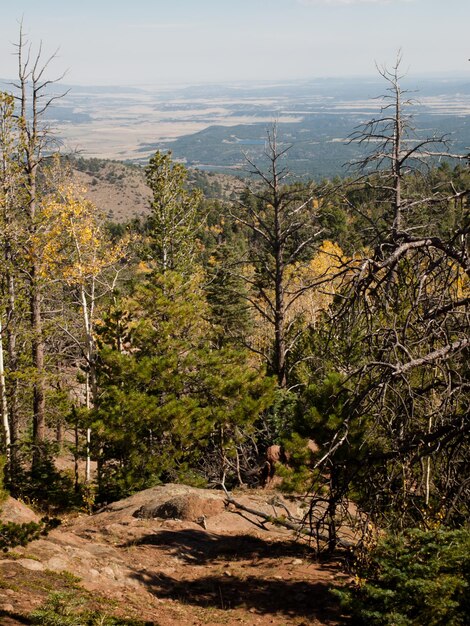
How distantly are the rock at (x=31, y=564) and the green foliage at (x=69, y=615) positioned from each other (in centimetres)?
113

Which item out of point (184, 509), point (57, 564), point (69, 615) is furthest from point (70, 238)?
point (69, 615)

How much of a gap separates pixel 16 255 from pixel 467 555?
14.1 meters

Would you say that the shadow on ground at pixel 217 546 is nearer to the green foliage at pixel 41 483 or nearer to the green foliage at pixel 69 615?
the green foliage at pixel 69 615

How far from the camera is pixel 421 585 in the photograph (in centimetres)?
565

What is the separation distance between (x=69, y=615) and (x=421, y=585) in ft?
12.2

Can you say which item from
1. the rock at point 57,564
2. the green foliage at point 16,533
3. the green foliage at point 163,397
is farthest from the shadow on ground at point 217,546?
the green foliage at point 16,533

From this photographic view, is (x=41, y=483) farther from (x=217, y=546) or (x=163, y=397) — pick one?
(x=217, y=546)

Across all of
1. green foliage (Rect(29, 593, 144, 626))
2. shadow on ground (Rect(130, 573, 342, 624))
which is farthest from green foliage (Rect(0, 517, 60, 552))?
shadow on ground (Rect(130, 573, 342, 624))

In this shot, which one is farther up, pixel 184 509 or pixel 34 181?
pixel 34 181

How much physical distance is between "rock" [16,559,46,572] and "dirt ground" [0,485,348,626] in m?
0.03

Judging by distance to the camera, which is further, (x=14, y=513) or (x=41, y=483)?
(x=41, y=483)

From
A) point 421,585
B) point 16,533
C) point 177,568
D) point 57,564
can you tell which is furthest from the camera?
point 177,568

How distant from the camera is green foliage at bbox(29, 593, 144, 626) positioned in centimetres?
580

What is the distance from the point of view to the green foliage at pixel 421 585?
5492mm
